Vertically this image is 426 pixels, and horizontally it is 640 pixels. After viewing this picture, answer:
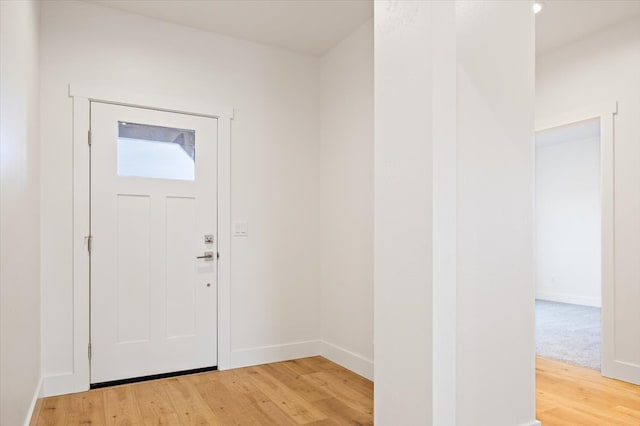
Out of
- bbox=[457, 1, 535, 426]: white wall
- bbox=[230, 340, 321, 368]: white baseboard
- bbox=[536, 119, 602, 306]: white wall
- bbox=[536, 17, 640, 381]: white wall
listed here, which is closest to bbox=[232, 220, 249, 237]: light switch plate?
bbox=[230, 340, 321, 368]: white baseboard

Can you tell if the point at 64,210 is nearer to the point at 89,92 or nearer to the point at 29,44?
the point at 89,92

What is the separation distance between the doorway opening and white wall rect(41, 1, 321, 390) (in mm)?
3954

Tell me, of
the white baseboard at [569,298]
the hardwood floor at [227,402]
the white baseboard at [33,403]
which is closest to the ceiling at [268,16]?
the white baseboard at [33,403]

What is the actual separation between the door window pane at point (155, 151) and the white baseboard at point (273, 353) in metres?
1.55

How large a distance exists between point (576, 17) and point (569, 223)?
187 inches

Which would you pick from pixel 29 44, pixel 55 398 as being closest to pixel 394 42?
pixel 29 44

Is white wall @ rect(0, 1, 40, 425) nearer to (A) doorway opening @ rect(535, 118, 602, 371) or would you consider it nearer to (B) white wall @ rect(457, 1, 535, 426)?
(B) white wall @ rect(457, 1, 535, 426)

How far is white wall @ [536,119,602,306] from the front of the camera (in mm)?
6867

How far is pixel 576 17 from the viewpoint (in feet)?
11.1

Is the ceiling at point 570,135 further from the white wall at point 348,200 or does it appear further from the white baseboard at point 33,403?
the white baseboard at point 33,403

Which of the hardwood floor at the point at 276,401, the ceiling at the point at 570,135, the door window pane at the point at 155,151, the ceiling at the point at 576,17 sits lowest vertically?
the hardwood floor at the point at 276,401

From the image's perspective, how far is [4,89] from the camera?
5.71 feet

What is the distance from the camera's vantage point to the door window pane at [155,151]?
3.31m

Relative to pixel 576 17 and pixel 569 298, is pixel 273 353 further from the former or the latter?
pixel 569 298
